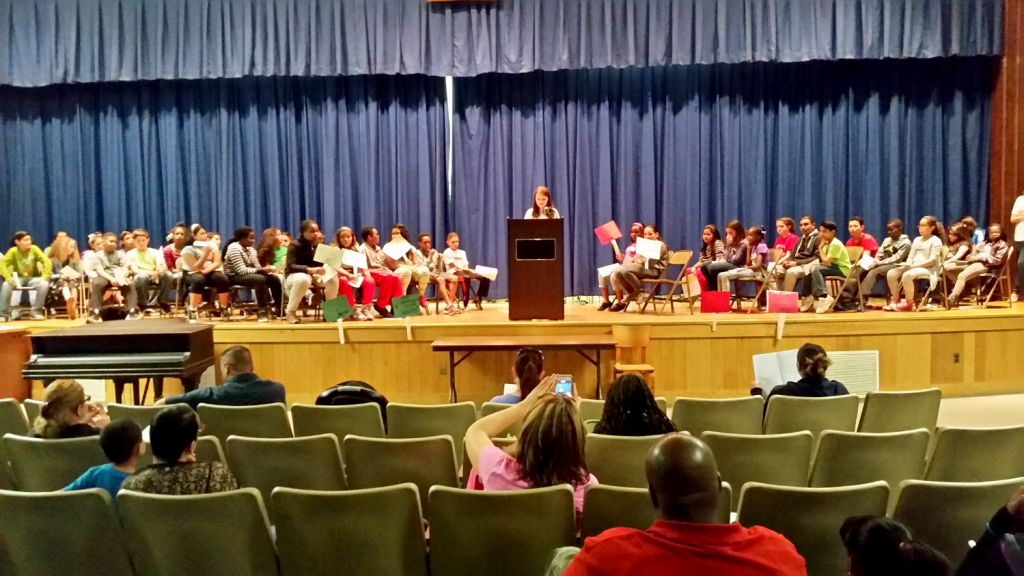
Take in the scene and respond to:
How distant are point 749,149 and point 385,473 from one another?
9336 millimetres

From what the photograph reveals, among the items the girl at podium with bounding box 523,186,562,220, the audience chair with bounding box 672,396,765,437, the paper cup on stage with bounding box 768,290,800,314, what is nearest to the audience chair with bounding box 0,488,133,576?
the audience chair with bounding box 672,396,765,437

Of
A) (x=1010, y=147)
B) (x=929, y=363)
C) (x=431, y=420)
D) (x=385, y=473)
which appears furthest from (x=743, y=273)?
(x=385, y=473)

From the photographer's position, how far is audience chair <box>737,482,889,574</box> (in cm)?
240

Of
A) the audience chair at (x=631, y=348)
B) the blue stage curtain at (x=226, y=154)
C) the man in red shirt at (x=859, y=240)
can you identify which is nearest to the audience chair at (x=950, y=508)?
the audience chair at (x=631, y=348)

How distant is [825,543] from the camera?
2441 mm

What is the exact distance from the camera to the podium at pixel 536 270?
23.8 feet

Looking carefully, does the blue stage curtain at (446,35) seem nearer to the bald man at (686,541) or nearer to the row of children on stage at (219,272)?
the row of children on stage at (219,272)

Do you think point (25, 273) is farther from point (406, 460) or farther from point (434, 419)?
point (406, 460)

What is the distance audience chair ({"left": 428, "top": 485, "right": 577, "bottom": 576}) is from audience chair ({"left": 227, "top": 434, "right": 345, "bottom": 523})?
3.01 ft

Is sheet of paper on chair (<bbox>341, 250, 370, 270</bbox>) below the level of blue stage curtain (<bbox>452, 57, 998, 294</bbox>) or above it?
below

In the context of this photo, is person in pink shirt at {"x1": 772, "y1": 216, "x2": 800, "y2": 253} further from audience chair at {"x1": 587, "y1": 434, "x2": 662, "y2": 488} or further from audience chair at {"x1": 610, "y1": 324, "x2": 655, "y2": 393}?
audience chair at {"x1": 587, "y1": 434, "x2": 662, "y2": 488}

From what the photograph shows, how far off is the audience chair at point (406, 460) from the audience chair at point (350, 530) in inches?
25.3

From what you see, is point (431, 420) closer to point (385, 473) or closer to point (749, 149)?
point (385, 473)

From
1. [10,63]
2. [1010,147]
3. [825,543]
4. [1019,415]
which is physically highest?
[10,63]
